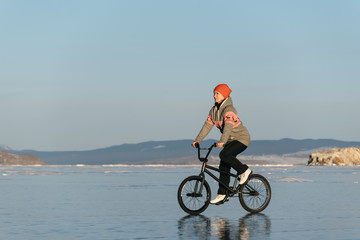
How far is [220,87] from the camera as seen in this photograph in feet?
43.0

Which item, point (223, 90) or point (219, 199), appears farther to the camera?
point (219, 199)

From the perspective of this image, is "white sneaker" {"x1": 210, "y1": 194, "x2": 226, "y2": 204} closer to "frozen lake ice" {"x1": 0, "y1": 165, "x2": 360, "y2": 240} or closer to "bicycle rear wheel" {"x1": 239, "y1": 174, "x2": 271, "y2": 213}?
"frozen lake ice" {"x1": 0, "y1": 165, "x2": 360, "y2": 240}

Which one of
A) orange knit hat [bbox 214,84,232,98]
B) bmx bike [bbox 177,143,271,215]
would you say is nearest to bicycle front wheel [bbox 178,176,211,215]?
bmx bike [bbox 177,143,271,215]

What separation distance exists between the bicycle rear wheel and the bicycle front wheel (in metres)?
0.73

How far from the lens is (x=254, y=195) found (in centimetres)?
1345

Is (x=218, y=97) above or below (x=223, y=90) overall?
below

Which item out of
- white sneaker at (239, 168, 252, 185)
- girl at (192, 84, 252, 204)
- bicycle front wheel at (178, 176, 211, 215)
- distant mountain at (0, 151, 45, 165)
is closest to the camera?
bicycle front wheel at (178, 176, 211, 215)

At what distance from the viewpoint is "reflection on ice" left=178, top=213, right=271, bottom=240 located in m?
9.50

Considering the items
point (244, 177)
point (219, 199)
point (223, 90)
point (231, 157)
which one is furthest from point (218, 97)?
point (219, 199)

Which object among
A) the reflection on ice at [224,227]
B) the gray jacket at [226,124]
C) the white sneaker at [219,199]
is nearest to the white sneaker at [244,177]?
the white sneaker at [219,199]

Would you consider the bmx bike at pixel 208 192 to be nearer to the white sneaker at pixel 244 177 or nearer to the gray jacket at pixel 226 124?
the white sneaker at pixel 244 177

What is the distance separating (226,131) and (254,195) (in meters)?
1.48

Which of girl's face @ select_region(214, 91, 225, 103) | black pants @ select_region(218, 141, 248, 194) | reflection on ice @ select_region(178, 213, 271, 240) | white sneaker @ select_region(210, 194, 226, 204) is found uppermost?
girl's face @ select_region(214, 91, 225, 103)

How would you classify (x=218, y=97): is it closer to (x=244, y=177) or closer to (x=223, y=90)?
(x=223, y=90)
